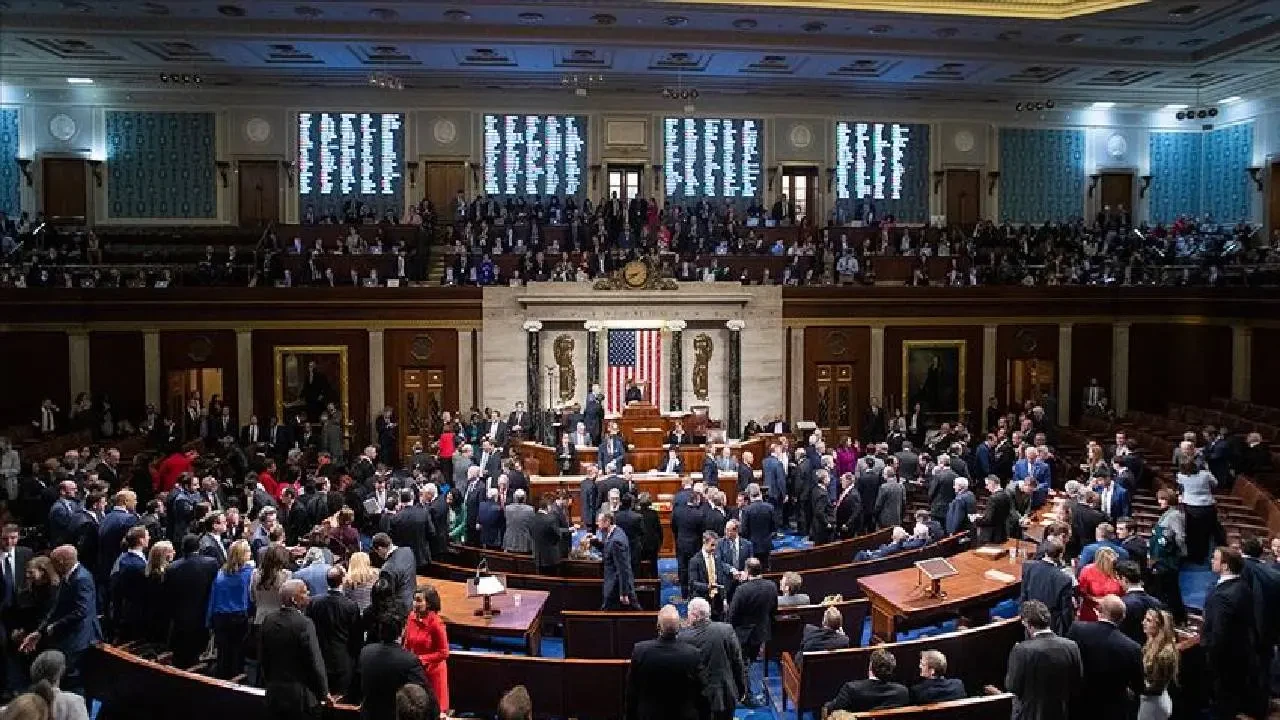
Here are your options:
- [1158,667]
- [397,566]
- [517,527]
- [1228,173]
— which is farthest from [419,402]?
[1228,173]

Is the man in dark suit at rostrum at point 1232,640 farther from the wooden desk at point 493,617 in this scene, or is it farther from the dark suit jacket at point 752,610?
the wooden desk at point 493,617

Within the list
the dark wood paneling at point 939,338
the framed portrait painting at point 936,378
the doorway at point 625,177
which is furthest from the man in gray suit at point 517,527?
the doorway at point 625,177

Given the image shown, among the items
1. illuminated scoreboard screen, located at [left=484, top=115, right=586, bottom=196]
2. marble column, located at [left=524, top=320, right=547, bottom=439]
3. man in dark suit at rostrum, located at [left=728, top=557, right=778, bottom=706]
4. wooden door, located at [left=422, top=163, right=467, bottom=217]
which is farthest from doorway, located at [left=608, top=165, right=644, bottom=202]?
man in dark suit at rostrum, located at [left=728, top=557, right=778, bottom=706]

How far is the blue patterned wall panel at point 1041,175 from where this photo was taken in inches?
1185

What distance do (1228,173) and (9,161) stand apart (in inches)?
1297

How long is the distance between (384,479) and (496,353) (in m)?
9.68

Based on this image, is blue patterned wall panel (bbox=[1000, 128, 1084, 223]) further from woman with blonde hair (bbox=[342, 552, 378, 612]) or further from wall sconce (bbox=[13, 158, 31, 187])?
wall sconce (bbox=[13, 158, 31, 187])

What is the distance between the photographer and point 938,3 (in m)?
21.4

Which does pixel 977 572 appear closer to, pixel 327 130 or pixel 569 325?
pixel 569 325

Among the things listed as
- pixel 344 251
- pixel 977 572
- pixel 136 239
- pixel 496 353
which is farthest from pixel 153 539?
pixel 136 239

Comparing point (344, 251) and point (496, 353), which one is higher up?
point (344, 251)

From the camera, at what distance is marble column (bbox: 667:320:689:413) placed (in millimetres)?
22781

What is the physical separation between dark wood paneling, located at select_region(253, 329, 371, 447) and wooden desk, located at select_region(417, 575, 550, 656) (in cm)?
1385

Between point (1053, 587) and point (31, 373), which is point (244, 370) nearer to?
point (31, 373)
